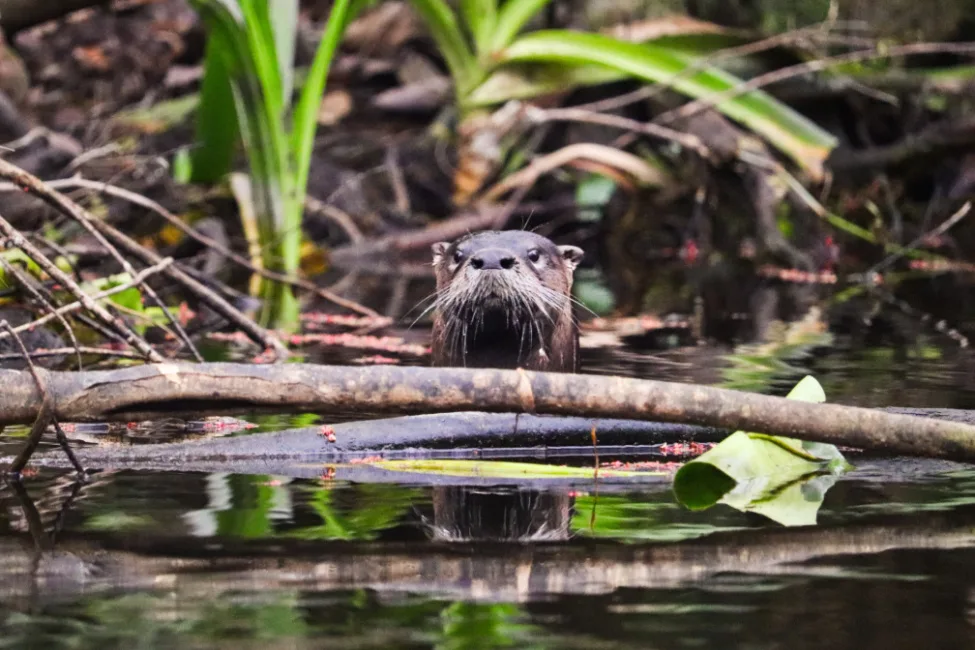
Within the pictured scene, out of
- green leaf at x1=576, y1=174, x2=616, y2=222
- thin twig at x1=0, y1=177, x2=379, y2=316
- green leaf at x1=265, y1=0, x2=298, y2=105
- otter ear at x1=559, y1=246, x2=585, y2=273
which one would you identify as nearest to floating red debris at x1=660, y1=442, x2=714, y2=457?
otter ear at x1=559, y1=246, x2=585, y2=273

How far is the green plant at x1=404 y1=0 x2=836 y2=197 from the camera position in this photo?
9227 mm

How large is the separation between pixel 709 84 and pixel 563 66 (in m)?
1.37

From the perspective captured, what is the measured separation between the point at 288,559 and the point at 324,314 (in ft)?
15.4

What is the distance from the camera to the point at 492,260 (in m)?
4.13

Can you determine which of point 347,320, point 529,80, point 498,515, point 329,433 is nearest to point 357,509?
point 498,515

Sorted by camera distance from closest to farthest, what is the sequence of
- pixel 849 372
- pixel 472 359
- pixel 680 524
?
pixel 680 524 → pixel 472 359 → pixel 849 372

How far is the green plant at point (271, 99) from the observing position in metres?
7.32

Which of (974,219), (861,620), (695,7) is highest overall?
(695,7)

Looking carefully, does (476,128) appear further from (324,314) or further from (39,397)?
(39,397)

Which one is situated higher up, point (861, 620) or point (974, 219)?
point (974, 219)

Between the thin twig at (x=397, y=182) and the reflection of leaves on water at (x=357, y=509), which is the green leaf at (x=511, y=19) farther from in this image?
the reflection of leaves on water at (x=357, y=509)

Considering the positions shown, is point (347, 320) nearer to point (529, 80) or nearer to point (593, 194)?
point (529, 80)

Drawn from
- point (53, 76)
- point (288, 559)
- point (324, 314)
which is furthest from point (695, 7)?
point (288, 559)

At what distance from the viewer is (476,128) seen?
10.3m
